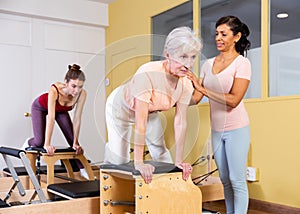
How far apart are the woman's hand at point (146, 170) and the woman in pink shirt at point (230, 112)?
0.47m

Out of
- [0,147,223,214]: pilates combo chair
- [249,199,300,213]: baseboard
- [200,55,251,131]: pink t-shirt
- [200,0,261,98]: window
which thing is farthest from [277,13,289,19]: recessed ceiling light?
[0,147,223,214]: pilates combo chair

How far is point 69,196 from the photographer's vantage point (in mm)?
2000

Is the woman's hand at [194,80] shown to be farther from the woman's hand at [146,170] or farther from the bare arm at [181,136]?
the woman's hand at [146,170]

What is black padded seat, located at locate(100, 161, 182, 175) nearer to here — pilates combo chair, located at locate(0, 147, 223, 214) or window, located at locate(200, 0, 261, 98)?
pilates combo chair, located at locate(0, 147, 223, 214)

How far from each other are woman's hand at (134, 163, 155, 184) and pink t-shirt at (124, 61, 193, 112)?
0.25 meters

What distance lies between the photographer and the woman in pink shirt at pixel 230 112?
1947mm

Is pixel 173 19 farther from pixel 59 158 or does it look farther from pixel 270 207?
pixel 270 207

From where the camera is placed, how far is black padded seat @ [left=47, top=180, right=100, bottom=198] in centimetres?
199

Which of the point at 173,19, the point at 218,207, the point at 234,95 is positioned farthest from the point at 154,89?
the point at 173,19

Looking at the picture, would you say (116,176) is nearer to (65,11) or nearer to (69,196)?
(69,196)

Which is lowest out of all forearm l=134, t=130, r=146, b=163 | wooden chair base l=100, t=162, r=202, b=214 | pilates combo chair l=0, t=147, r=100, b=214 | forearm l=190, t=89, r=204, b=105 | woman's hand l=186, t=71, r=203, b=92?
pilates combo chair l=0, t=147, r=100, b=214

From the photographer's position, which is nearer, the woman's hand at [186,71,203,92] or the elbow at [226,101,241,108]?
the woman's hand at [186,71,203,92]

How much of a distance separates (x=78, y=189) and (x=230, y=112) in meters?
0.94

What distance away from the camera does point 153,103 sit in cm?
158
